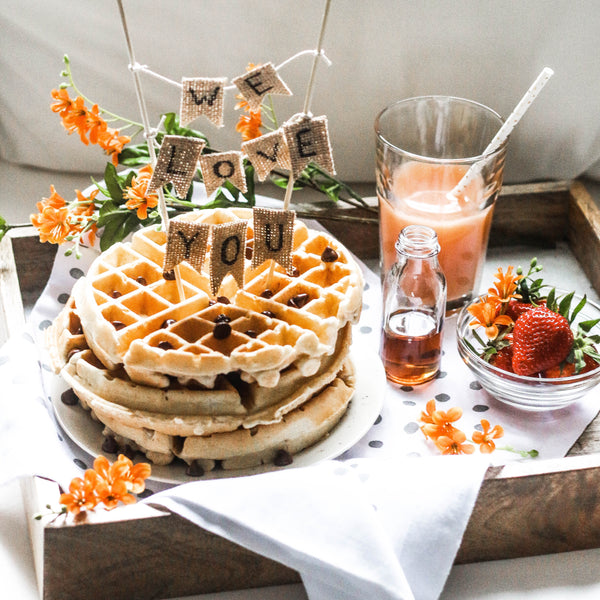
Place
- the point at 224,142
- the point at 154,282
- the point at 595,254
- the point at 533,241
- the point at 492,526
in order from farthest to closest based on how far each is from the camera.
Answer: the point at 224,142 < the point at 533,241 < the point at 595,254 < the point at 154,282 < the point at 492,526

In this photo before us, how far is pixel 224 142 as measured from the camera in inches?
83.5

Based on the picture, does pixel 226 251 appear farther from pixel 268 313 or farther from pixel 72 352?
pixel 72 352

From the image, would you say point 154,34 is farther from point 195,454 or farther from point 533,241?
point 195,454

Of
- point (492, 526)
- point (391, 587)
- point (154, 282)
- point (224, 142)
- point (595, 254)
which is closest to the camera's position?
point (391, 587)

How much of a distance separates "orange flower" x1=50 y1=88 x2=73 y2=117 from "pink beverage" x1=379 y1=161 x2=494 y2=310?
593 millimetres

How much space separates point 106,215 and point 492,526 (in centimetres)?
85

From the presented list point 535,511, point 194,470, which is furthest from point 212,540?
point 535,511

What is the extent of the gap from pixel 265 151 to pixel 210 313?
0.82 ft

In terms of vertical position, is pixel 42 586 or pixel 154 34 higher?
pixel 154 34

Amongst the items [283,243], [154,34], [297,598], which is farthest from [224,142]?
[297,598]

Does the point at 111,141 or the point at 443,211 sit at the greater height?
the point at 111,141

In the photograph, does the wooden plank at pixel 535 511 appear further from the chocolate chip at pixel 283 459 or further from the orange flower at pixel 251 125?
the orange flower at pixel 251 125

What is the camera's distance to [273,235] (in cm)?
130

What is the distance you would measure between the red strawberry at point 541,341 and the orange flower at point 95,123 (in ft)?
2.56
